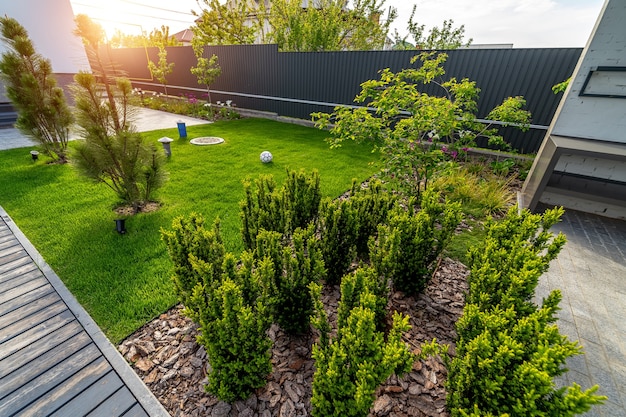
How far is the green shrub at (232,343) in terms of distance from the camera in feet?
6.23

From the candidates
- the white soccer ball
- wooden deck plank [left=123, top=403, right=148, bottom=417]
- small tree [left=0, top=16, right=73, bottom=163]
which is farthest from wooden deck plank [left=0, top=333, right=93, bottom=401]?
small tree [left=0, top=16, right=73, bottom=163]

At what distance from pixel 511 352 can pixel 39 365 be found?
12.9 feet

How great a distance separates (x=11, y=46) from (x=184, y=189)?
502 cm

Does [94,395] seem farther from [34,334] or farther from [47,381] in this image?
[34,334]

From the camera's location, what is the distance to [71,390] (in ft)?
7.39

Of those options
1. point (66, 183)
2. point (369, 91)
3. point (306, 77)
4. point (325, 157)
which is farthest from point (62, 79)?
point (369, 91)

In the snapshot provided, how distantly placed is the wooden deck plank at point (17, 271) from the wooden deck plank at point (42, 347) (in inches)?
54.2

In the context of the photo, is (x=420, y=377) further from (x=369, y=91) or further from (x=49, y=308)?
(x=369, y=91)

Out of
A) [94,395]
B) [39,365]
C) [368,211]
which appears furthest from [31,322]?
[368,211]

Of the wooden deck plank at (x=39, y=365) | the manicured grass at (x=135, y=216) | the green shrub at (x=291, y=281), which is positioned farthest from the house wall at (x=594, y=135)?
the wooden deck plank at (x=39, y=365)

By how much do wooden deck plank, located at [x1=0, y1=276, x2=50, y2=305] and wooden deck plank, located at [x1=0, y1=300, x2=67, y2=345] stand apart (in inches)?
19.0

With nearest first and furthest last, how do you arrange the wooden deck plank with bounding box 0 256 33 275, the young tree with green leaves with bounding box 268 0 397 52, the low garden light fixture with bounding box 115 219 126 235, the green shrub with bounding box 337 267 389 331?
the green shrub with bounding box 337 267 389 331
the wooden deck plank with bounding box 0 256 33 275
the low garden light fixture with bounding box 115 219 126 235
the young tree with green leaves with bounding box 268 0 397 52

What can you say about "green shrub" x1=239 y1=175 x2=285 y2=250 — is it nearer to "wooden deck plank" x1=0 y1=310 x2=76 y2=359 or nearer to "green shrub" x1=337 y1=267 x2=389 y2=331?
"green shrub" x1=337 y1=267 x2=389 y2=331

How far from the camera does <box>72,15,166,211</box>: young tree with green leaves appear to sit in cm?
374
